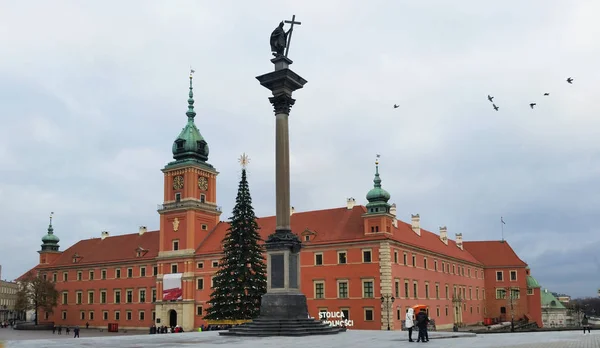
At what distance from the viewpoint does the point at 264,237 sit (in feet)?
224

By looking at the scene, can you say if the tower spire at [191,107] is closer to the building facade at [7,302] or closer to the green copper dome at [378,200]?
the green copper dome at [378,200]

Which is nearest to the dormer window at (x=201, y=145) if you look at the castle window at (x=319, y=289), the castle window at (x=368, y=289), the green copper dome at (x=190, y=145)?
the green copper dome at (x=190, y=145)

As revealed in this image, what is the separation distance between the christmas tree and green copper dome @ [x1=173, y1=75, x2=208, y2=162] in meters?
27.1

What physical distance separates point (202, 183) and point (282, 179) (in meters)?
50.1

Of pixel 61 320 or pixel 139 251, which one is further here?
pixel 61 320

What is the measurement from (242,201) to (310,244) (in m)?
14.5

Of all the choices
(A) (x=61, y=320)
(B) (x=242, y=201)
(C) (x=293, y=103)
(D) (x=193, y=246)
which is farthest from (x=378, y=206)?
(A) (x=61, y=320)

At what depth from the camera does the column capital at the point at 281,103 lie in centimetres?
2769

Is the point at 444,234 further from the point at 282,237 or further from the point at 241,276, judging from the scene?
the point at 282,237

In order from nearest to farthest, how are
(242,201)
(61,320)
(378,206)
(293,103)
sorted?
1. (293,103)
2. (242,201)
3. (378,206)
4. (61,320)

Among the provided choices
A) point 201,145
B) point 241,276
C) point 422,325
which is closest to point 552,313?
point 201,145

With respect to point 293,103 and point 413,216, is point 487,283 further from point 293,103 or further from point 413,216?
point 293,103

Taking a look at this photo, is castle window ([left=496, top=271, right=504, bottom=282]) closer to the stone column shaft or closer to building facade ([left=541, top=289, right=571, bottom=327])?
building facade ([left=541, top=289, right=571, bottom=327])

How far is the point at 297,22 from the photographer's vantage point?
95.0 ft
